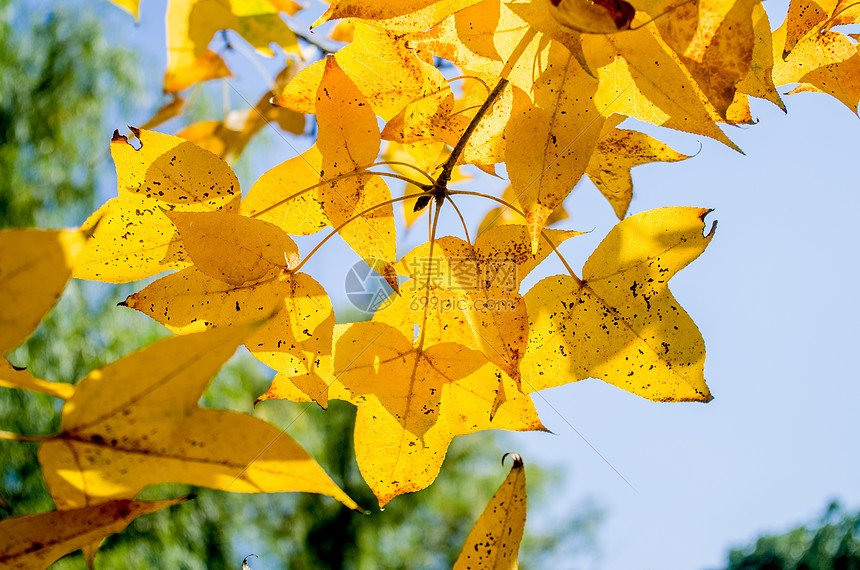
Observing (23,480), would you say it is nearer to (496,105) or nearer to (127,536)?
(127,536)

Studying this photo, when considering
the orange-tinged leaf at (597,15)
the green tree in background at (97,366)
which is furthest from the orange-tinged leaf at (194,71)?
the green tree in background at (97,366)

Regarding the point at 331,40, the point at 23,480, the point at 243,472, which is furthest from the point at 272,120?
the point at 23,480

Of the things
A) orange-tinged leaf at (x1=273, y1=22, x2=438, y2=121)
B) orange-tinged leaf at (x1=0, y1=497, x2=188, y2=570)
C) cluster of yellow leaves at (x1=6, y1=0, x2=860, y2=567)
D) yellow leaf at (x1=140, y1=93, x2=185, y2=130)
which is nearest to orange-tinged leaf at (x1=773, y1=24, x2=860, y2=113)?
cluster of yellow leaves at (x1=6, y1=0, x2=860, y2=567)

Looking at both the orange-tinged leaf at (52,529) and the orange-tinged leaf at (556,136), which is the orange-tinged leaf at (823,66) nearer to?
the orange-tinged leaf at (556,136)

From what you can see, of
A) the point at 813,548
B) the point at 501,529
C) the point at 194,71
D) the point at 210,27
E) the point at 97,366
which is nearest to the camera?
the point at 501,529

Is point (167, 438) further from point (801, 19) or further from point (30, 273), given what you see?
point (801, 19)

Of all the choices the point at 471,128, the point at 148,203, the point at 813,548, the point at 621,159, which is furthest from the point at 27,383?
the point at 813,548

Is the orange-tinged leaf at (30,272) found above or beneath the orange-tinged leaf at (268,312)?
above
